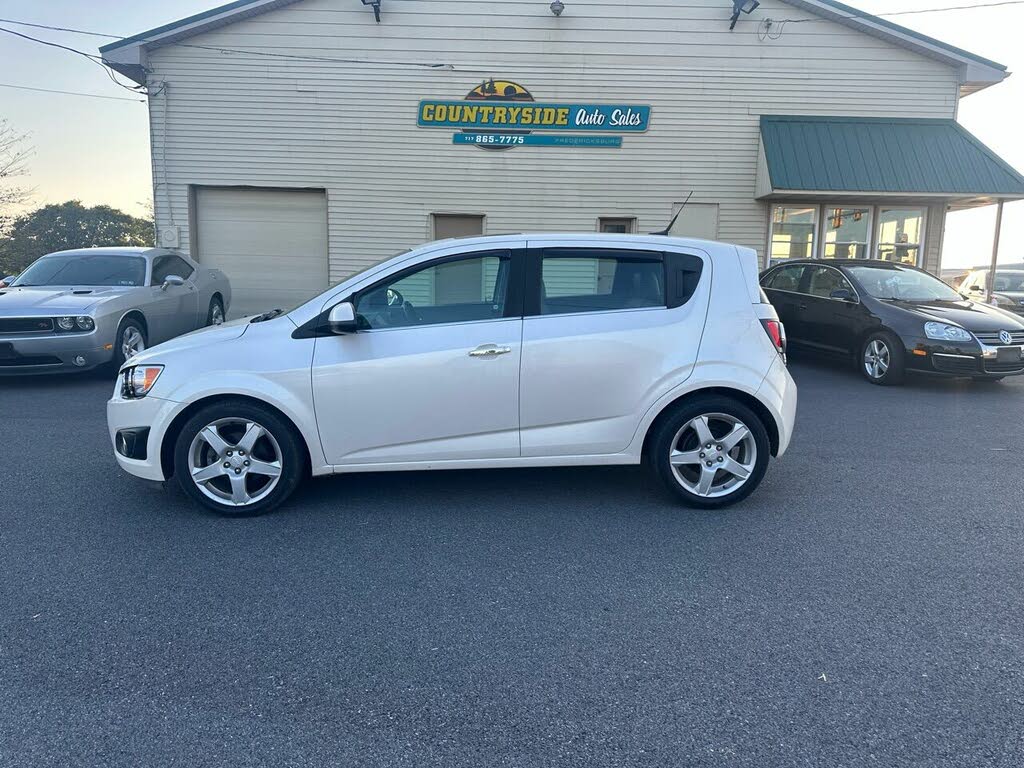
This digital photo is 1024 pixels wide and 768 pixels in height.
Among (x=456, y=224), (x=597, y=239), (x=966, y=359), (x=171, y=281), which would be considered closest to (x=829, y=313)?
(x=966, y=359)

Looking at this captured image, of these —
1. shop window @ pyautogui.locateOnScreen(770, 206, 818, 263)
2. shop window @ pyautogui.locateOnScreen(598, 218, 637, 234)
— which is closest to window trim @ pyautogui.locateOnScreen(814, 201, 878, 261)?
shop window @ pyautogui.locateOnScreen(770, 206, 818, 263)

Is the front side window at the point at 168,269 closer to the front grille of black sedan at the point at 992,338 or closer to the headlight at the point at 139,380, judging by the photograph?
the headlight at the point at 139,380

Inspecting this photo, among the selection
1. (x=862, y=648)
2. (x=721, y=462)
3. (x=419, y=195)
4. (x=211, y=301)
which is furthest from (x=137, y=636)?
(x=419, y=195)

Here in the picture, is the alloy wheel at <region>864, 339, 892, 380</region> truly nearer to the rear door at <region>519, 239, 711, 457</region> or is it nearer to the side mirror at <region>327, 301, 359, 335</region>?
the rear door at <region>519, 239, 711, 457</region>

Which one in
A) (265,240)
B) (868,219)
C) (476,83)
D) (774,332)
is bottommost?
(774,332)

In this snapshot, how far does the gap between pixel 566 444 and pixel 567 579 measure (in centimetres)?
107

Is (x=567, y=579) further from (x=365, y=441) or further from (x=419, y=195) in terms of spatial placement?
(x=419, y=195)

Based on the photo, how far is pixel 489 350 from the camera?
14.3 ft

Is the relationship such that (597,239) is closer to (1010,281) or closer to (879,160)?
(879,160)

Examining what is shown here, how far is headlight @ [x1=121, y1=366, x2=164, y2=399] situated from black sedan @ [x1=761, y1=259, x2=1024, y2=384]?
7989mm

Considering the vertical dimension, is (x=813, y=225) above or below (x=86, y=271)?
above

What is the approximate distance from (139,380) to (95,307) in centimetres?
471

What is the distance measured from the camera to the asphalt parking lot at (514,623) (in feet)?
8.03

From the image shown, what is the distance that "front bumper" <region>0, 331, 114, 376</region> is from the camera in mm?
7969
